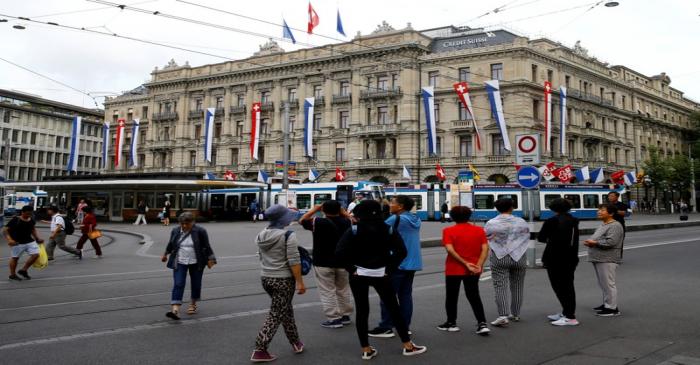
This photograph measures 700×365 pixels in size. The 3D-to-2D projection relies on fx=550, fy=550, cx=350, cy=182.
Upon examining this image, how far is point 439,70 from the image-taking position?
49875 millimetres

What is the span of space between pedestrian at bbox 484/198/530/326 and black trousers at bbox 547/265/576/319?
1.50ft

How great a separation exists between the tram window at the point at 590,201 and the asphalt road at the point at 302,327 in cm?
2850

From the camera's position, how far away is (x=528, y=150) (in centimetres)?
1325

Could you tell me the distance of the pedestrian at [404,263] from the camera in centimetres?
629

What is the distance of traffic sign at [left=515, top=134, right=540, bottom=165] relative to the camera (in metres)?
13.1

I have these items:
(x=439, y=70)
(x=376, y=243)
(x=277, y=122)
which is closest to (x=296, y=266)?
(x=376, y=243)

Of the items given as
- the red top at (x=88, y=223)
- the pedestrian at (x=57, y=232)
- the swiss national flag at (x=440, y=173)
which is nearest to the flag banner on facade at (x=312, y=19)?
the red top at (x=88, y=223)

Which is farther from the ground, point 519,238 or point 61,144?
point 61,144

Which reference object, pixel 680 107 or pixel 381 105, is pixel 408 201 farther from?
pixel 680 107

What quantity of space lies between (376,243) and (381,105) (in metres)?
47.2

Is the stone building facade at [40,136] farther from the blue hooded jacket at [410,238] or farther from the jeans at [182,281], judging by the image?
the blue hooded jacket at [410,238]

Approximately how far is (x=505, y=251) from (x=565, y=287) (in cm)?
91

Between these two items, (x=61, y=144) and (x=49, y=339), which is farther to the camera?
(x=61, y=144)

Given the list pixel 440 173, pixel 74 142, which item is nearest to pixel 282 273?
pixel 440 173
